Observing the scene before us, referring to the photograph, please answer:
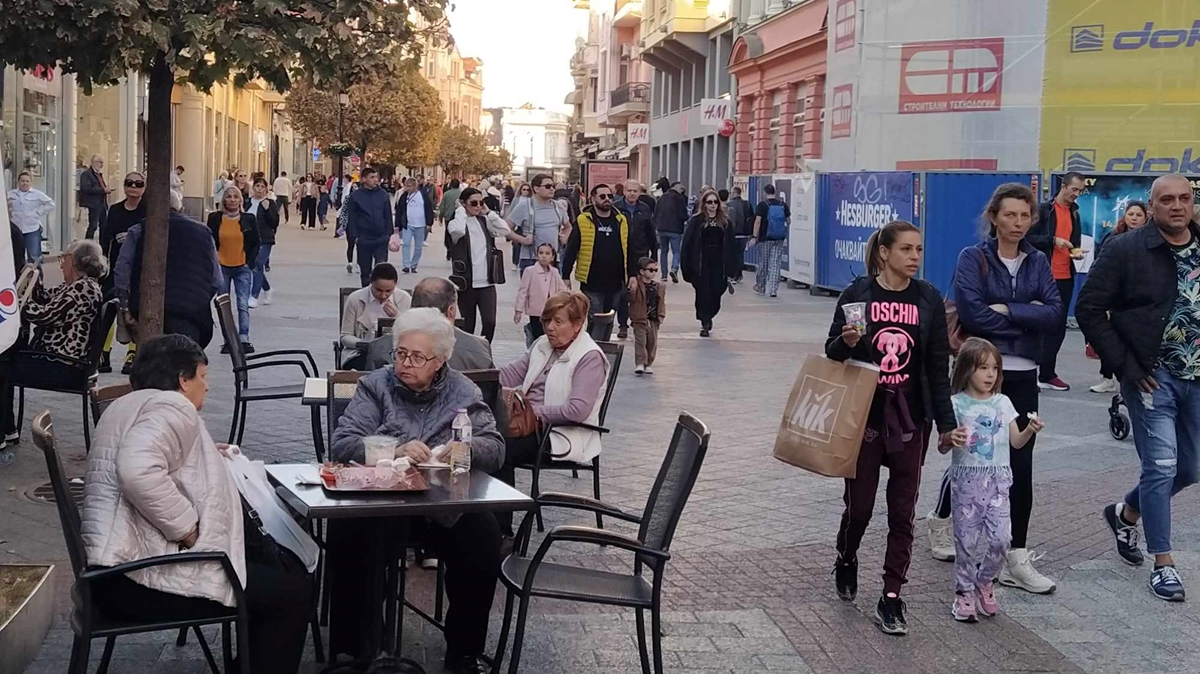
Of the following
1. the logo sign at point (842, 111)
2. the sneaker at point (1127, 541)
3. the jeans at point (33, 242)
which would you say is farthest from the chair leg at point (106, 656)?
the logo sign at point (842, 111)

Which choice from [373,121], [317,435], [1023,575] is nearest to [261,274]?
[317,435]

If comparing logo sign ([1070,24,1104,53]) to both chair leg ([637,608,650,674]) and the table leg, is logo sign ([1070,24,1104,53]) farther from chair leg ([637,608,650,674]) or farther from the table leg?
chair leg ([637,608,650,674])

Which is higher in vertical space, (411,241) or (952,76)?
(952,76)

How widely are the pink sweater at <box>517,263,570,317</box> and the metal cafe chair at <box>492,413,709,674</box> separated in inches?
285

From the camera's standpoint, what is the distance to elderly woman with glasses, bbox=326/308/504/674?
5406 millimetres

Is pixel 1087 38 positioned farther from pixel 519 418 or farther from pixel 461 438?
pixel 461 438

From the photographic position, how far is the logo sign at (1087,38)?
832 inches

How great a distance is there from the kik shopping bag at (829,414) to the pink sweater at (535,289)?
650cm

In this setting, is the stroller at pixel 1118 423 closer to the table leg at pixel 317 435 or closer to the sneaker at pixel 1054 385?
the sneaker at pixel 1054 385

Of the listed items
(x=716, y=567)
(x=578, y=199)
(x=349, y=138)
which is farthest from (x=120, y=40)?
(x=349, y=138)

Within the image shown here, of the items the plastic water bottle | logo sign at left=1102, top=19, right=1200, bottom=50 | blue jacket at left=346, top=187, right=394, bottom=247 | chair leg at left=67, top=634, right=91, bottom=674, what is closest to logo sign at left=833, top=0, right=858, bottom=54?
logo sign at left=1102, top=19, right=1200, bottom=50

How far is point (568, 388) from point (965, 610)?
7.20 ft

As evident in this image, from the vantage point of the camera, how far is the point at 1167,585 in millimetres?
6688

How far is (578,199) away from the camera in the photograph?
36531 mm
